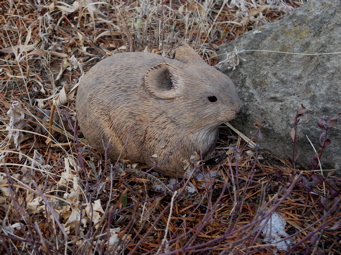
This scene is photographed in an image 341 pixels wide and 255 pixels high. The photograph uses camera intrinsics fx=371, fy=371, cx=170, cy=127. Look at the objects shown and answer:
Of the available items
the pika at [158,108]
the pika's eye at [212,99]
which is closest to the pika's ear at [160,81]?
the pika at [158,108]

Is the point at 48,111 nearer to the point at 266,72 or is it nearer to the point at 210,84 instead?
the point at 210,84

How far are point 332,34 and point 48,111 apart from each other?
105 inches

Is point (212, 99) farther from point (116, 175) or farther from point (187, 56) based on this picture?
point (116, 175)

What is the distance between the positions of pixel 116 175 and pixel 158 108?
704 mm

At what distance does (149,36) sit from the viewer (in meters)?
3.96

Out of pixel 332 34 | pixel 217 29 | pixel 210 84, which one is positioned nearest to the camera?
pixel 210 84

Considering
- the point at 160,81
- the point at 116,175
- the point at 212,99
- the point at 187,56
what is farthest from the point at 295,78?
the point at 116,175

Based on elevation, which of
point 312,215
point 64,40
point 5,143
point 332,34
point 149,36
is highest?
point 332,34

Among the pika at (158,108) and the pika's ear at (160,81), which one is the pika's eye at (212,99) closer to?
the pika at (158,108)

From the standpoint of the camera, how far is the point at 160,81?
2846mm

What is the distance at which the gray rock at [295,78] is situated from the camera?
9.59ft

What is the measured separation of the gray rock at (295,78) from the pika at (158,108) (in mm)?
415

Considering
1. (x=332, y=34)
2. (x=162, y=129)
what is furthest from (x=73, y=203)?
(x=332, y=34)

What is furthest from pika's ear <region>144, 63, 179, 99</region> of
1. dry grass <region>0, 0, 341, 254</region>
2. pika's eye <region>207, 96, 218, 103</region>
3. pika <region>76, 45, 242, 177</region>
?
dry grass <region>0, 0, 341, 254</region>
